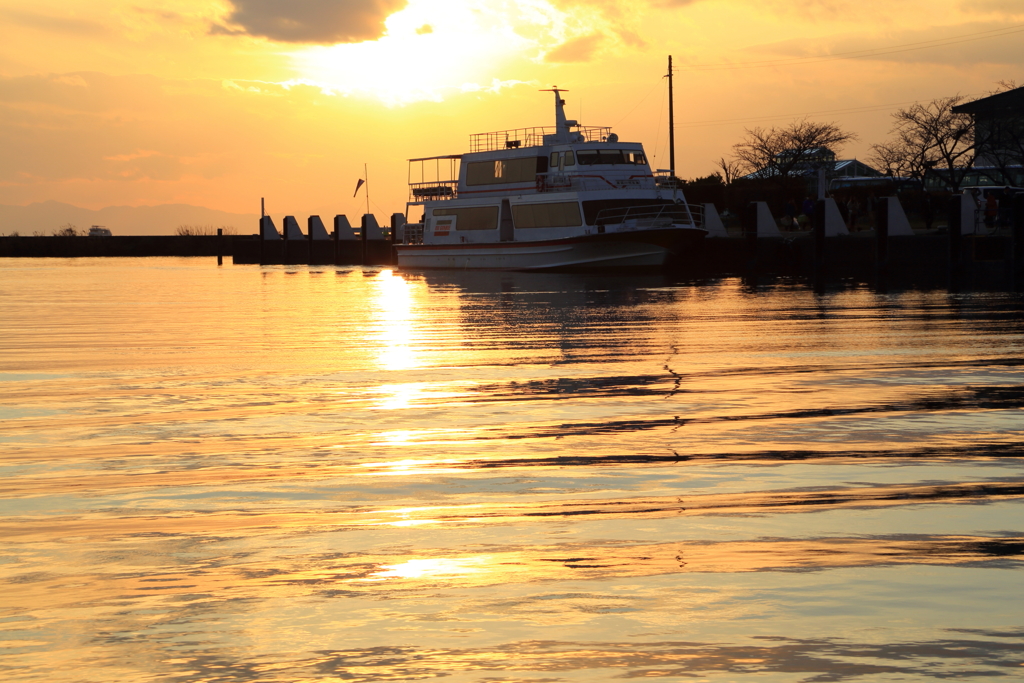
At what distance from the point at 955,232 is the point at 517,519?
29.9 meters

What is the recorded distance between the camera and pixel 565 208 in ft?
132

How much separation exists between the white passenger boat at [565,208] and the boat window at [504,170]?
35 millimetres

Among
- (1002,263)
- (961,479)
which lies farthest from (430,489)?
(1002,263)

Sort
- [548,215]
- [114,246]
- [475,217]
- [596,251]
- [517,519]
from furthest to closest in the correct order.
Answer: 1. [114,246]
2. [475,217]
3. [548,215]
4. [596,251]
5. [517,519]

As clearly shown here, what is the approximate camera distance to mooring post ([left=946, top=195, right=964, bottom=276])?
31.8 m

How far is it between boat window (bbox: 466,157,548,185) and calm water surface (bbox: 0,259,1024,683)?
29.3 m

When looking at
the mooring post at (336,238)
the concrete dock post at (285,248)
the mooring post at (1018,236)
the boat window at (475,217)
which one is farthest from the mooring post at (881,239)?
the concrete dock post at (285,248)

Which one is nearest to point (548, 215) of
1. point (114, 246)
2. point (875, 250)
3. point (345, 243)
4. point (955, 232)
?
point (875, 250)

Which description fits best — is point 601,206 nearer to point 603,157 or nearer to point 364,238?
point 603,157

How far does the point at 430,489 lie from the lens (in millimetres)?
6254

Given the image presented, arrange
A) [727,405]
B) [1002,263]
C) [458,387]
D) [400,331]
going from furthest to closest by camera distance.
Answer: [1002,263] → [400,331] → [458,387] → [727,405]

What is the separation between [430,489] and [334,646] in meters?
2.47

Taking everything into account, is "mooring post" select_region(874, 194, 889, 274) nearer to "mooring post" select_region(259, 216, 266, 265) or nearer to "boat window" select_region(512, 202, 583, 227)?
"boat window" select_region(512, 202, 583, 227)

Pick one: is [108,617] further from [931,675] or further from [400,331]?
[400,331]
